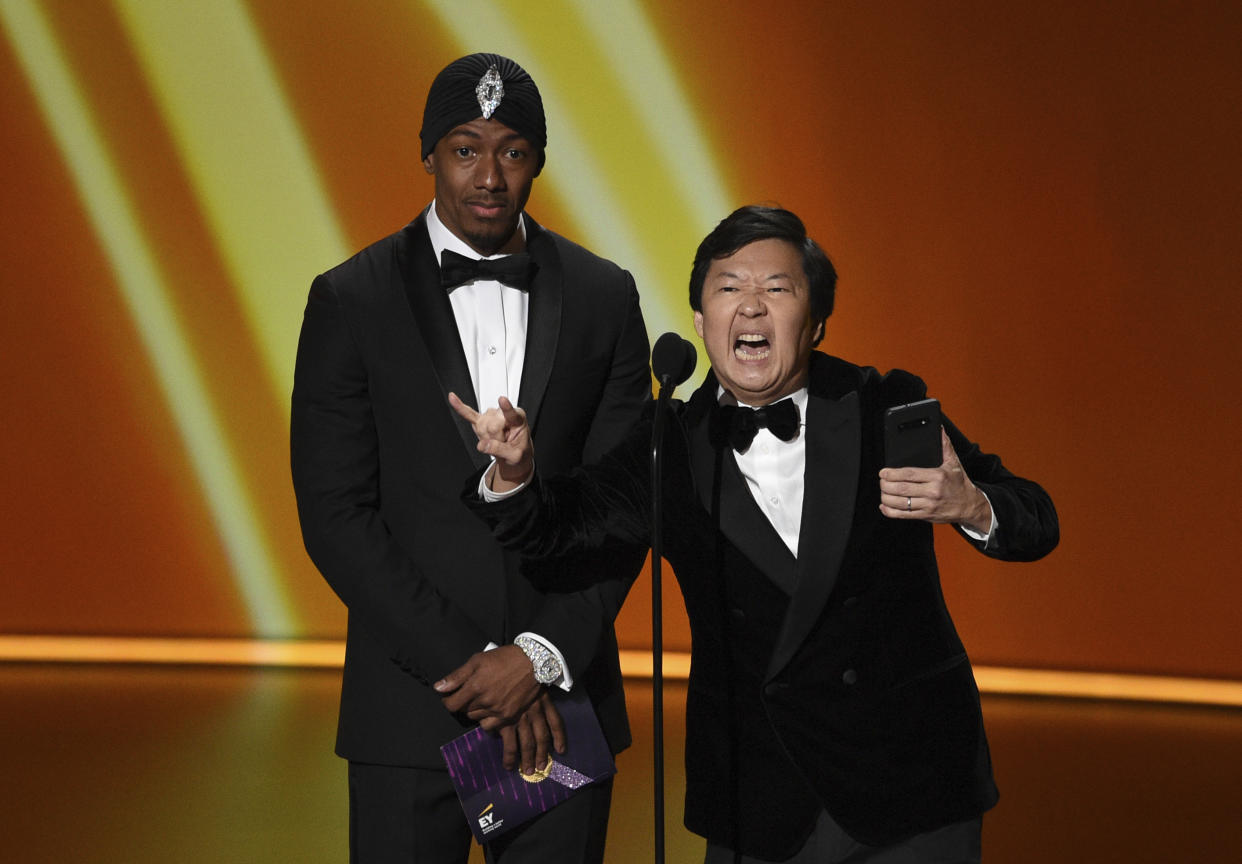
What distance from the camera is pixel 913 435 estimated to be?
1727 mm

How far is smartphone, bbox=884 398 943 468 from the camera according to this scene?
1.72 m

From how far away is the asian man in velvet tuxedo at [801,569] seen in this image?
1812 millimetres

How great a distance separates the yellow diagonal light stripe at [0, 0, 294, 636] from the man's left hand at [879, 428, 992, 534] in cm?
426

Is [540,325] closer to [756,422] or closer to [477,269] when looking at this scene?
[477,269]

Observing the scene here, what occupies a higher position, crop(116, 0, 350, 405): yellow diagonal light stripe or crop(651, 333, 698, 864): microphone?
crop(116, 0, 350, 405): yellow diagonal light stripe

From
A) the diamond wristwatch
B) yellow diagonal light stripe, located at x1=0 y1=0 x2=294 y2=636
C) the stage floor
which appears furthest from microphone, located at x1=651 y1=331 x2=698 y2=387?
yellow diagonal light stripe, located at x1=0 y1=0 x2=294 y2=636

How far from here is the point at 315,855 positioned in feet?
11.7

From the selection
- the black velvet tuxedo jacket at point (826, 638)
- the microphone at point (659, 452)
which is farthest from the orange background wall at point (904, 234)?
the microphone at point (659, 452)

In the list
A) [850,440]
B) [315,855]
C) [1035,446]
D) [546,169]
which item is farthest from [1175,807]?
[546,169]

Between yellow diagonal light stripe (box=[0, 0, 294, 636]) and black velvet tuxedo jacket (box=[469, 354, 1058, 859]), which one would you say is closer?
black velvet tuxedo jacket (box=[469, 354, 1058, 859])

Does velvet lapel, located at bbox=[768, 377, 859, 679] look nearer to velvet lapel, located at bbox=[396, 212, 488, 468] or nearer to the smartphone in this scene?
the smartphone

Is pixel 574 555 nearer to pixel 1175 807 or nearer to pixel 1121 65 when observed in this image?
pixel 1175 807

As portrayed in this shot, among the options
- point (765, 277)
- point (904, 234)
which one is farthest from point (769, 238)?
point (904, 234)

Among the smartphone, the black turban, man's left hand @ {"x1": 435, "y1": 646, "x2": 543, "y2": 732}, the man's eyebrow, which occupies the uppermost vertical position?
the black turban
